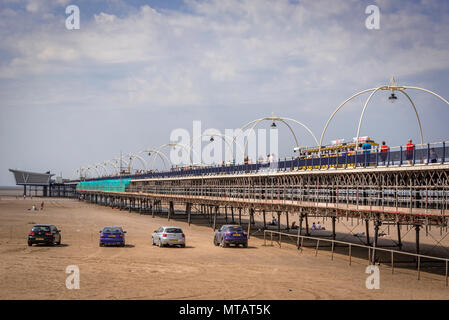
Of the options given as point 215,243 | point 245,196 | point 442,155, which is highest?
point 442,155

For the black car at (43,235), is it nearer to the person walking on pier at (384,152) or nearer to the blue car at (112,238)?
the blue car at (112,238)

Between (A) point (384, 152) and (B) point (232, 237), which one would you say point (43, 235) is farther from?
(A) point (384, 152)

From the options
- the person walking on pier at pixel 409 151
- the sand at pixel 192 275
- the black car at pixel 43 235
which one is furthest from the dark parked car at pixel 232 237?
the person walking on pier at pixel 409 151

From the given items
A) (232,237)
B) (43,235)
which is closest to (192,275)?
(232,237)

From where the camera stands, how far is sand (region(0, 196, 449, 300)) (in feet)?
53.5

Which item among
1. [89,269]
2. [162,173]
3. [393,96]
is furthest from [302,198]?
[162,173]

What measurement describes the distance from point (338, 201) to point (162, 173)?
45.3m

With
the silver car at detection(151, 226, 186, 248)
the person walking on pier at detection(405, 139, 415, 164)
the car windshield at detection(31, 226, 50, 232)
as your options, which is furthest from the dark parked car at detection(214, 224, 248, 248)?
the person walking on pier at detection(405, 139, 415, 164)

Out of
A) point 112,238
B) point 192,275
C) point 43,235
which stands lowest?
point 192,275

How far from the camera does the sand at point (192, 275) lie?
16.3 m

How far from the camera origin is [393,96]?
25391 mm

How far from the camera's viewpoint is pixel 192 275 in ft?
65.0

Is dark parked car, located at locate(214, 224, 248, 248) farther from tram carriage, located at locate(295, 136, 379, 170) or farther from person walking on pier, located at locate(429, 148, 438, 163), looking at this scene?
person walking on pier, located at locate(429, 148, 438, 163)
